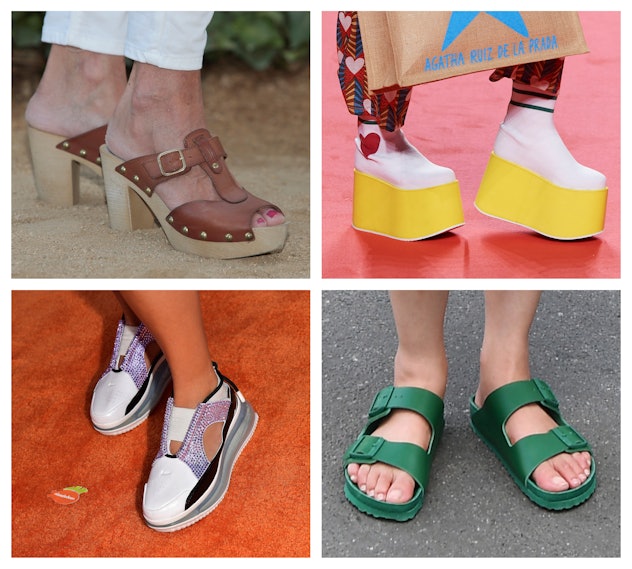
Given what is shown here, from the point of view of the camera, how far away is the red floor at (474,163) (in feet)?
3.46

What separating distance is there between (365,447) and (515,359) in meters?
0.25

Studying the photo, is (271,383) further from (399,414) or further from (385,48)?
(385,48)

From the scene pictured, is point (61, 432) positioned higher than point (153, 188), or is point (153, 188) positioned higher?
point (153, 188)

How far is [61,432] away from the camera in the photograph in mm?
1214

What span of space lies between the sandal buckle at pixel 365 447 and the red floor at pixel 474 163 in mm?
239

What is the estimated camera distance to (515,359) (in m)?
1.11

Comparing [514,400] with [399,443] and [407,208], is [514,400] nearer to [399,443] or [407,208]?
[399,443]

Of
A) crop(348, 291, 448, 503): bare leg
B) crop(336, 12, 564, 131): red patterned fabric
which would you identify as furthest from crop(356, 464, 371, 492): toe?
crop(336, 12, 564, 131): red patterned fabric

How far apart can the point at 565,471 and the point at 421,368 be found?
241 mm

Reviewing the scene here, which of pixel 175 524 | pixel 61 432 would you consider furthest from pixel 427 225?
pixel 61 432

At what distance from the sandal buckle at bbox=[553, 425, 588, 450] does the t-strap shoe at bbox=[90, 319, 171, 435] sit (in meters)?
0.62

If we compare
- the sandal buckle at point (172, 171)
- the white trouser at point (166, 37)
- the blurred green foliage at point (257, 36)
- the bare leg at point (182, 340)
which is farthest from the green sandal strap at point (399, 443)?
the blurred green foliage at point (257, 36)

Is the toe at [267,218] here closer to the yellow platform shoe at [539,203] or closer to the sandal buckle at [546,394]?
the yellow platform shoe at [539,203]

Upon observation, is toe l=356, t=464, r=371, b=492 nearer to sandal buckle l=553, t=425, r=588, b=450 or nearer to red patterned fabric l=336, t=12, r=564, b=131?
sandal buckle l=553, t=425, r=588, b=450
